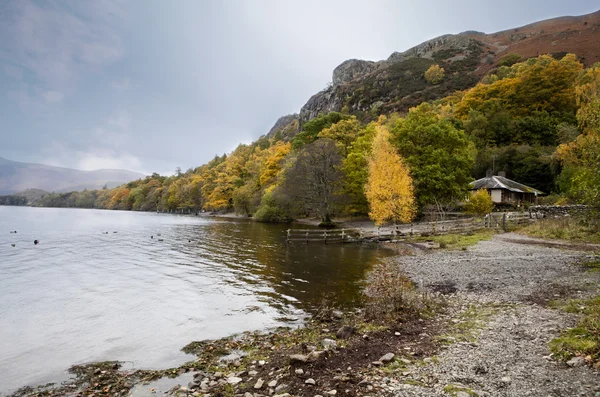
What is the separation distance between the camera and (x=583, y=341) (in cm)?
627

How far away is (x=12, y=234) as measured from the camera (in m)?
37.7

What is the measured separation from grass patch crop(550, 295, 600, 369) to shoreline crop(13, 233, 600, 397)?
249mm

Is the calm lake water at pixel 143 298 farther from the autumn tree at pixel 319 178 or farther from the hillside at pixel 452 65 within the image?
the hillside at pixel 452 65

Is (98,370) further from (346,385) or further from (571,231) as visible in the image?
(571,231)

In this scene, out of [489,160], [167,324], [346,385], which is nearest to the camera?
[346,385]

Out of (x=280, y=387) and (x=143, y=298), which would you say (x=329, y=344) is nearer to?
(x=280, y=387)

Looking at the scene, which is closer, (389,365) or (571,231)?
(389,365)

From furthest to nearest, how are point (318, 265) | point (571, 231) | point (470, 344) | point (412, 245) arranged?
point (412, 245)
point (571, 231)
point (318, 265)
point (470, 344)

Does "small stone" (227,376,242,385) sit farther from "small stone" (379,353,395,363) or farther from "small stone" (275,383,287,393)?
"small stone" (379,353,395,363)

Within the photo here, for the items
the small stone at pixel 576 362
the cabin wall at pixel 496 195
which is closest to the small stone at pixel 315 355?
the small stone at pixel 576 362

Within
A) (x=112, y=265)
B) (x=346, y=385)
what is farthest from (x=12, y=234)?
(x=346, y=385)

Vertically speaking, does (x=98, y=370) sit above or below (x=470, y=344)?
below

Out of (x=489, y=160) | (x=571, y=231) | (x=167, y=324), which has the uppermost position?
(x=489, y=160)

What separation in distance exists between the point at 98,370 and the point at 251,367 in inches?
149
